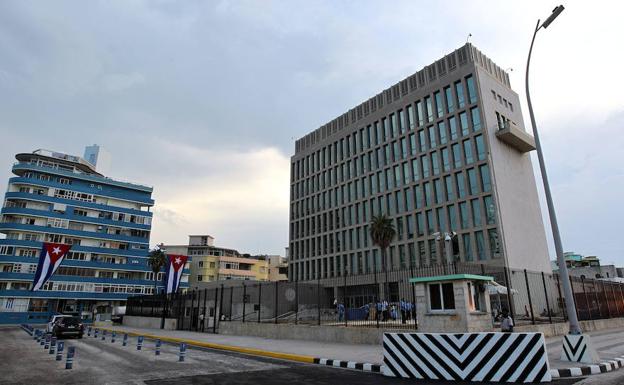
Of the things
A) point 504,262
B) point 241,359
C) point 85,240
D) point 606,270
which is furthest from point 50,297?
point 606,270

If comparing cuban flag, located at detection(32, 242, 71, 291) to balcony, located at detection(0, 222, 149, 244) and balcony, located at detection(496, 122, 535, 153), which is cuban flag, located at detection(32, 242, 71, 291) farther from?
balcony, located at detection(496, 122, 535, 153)

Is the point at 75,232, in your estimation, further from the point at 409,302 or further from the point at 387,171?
the point at 409,302

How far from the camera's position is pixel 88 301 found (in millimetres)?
63906

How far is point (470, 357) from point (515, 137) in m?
43.1

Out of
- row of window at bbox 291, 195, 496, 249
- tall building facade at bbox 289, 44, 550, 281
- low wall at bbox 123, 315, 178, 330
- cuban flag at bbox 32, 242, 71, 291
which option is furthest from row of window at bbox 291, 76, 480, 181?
cuban flag at bbox 32, 242, 71, 291

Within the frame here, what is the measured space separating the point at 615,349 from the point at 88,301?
7238 cm

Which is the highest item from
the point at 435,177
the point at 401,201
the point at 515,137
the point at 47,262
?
the point at 515,137

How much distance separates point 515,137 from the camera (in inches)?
1773

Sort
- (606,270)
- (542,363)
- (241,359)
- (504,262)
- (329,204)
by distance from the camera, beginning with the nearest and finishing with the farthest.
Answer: (542,363) → (241,359) → (504,262) → (329,204) → (606,270)

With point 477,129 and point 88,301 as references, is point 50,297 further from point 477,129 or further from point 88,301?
point 477,129

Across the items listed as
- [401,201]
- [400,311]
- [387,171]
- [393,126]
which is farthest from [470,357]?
[393,126]

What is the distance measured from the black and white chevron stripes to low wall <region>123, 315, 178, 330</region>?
30514 mm

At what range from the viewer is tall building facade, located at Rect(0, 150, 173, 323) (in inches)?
2304

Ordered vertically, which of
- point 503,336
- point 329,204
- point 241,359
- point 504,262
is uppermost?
point 329,204
